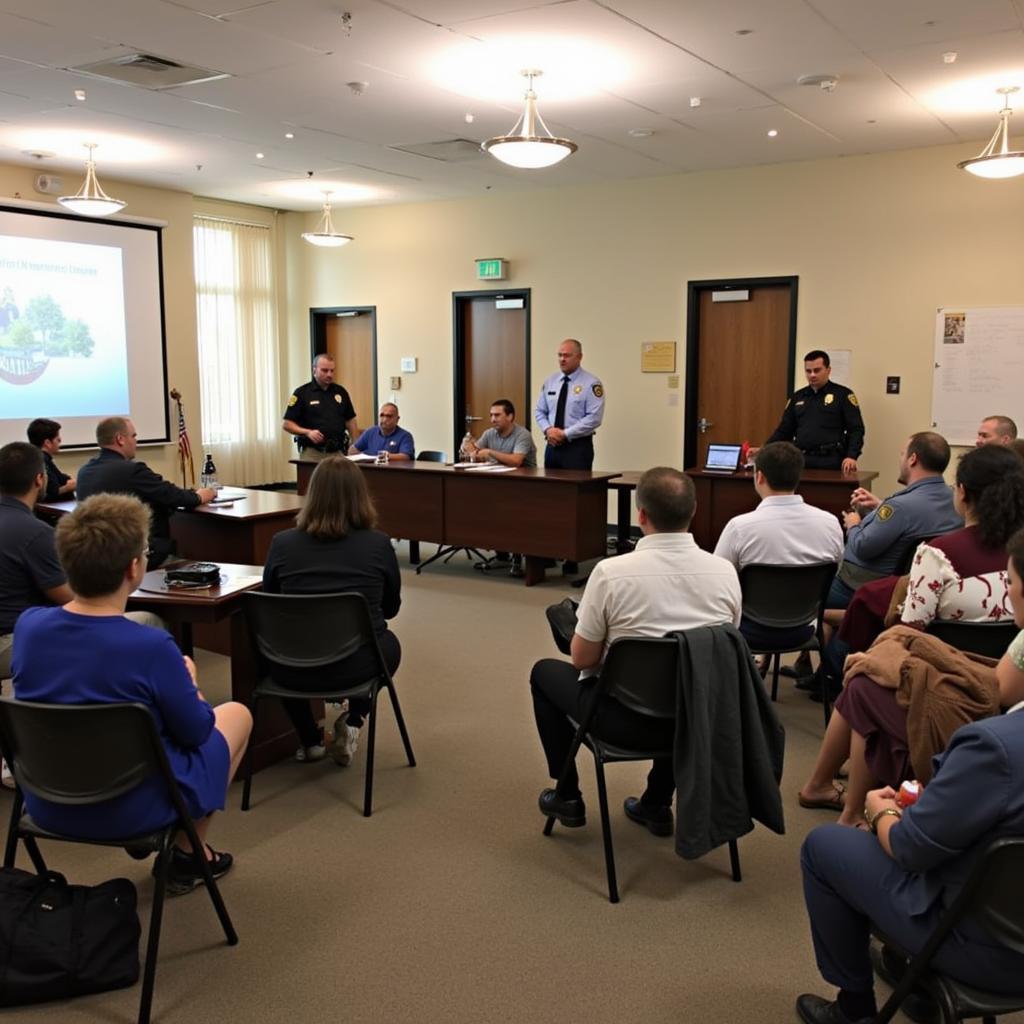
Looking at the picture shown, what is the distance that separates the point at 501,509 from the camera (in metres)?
6.60

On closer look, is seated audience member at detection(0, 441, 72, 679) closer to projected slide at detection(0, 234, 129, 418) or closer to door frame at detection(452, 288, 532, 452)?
projected slide at detection(0, 234, 129, 418)

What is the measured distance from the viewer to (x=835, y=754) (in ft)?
10.1

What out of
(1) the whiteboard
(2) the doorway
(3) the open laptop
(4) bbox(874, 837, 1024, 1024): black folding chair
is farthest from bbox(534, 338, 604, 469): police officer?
(4) bbox(874, 837, 1024, 1024): black folding chair

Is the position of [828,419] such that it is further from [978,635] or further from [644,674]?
[644,674]

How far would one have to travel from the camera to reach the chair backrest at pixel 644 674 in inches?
98.6

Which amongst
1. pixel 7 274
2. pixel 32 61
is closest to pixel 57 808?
pixel 32 61

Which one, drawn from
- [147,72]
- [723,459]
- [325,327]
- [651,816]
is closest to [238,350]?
[325,327]

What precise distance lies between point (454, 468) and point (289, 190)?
392 centimetres

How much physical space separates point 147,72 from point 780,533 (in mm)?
4334

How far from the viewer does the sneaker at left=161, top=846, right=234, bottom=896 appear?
8.67 feet

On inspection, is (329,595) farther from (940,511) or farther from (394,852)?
(940,511)

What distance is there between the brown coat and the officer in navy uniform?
14.9 feet

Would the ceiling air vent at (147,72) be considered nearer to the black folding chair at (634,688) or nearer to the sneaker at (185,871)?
the sneaker at (185,871)

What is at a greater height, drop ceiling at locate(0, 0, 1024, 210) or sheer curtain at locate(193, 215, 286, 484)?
drop ceiling at locate(0, 0, 1024, 210)
